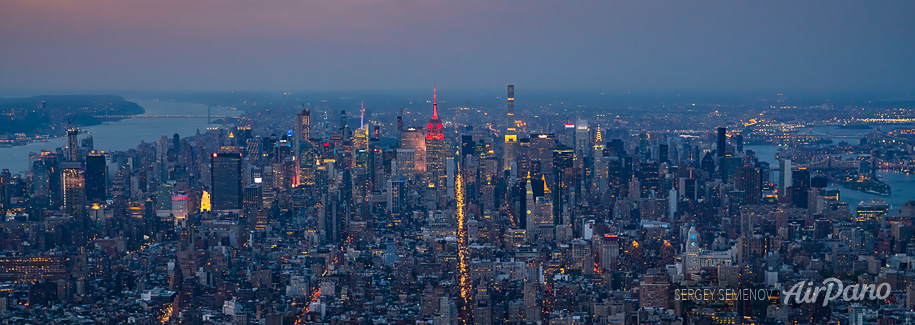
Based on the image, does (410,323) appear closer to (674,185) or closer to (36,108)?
(674,185)

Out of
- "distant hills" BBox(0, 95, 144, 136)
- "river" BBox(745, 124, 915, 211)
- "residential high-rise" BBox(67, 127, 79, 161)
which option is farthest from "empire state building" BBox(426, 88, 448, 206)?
"river" BBox(745, 124, 915, 211)

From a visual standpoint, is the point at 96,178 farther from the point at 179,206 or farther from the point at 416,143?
the point at 416,143

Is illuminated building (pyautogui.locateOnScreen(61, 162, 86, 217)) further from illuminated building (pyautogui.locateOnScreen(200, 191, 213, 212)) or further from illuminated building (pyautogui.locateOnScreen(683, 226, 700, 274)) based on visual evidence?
illuminated building (pyautogui.locateOnScreen(683, 226, 700, 274))

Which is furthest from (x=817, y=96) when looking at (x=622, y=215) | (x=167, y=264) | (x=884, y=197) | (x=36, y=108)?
(x=36, y=108)

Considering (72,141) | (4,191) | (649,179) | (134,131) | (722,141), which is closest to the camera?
(4,191)

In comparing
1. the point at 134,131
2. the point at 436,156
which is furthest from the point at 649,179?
the point at 134,131

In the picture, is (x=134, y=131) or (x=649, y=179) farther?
(x=134, y=131)

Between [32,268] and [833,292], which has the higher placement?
[833,292]
